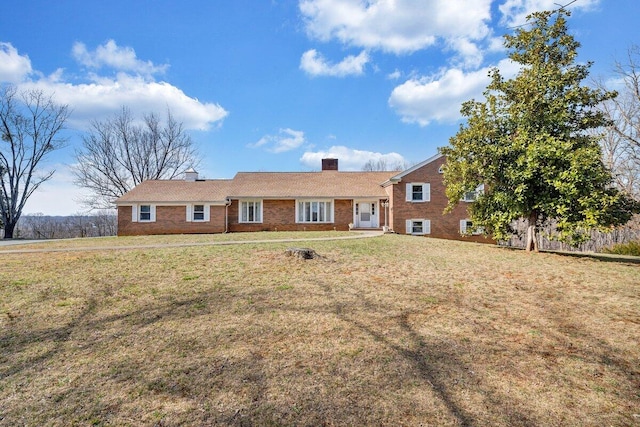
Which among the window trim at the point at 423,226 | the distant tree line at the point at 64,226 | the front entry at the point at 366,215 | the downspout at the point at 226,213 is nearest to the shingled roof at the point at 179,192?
the downspout at the point at 226,213

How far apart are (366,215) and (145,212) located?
51.4 feet

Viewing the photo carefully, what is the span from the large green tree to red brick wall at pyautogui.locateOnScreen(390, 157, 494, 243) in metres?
7.69

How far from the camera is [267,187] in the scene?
2512 centimetres

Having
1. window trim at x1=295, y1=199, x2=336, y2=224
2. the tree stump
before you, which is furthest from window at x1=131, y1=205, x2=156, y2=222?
the tree stump

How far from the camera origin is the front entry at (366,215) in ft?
78.4

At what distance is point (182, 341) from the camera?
496 centimetres

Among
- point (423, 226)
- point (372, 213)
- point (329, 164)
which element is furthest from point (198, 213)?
point (423, 226)

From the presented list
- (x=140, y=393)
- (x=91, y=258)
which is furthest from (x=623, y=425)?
(x=91, y=258)

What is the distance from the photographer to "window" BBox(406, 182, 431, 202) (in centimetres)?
2208

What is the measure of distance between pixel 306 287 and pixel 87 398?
4.41 metres

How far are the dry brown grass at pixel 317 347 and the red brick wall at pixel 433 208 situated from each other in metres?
13.2

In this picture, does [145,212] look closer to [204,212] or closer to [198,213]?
[198,213]

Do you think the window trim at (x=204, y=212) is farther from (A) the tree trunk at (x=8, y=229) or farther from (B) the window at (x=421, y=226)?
(A) the tree trunk at (x=8, y=229)

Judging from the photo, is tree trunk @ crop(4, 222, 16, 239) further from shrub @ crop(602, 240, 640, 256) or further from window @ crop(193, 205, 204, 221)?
shrub @ crop(602, 240, 640, 256)
